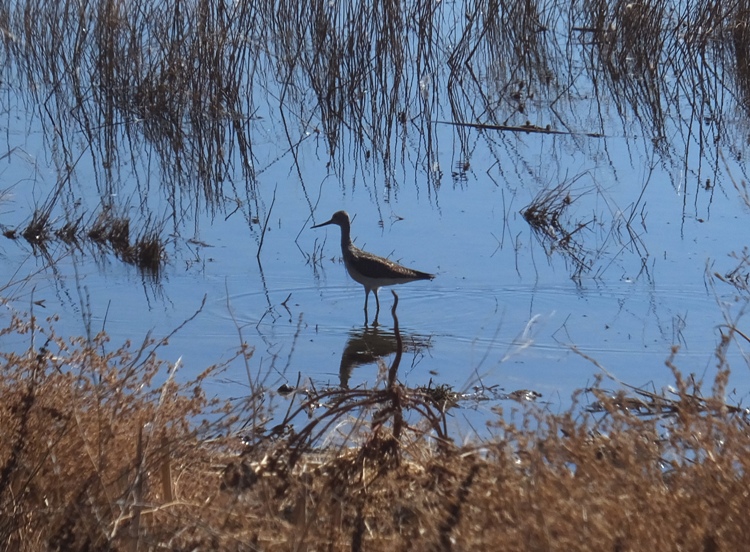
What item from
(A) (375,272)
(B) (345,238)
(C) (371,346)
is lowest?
(C) (371,346)

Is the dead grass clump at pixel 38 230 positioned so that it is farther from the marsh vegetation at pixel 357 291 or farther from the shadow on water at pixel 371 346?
the shadow on water at pixel 371 346

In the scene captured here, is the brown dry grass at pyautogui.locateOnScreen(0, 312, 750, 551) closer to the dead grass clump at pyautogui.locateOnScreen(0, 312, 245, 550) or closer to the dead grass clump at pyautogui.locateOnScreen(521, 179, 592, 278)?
the dead grass clump at pyautogui.locateOnScreen(0, 312, 245, 550)

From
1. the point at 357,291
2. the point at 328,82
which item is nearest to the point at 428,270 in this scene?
the point at 357,291

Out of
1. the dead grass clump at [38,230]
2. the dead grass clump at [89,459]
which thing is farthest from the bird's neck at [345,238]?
the dead grass clump at [89,459]

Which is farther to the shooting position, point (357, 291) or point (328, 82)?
point (328, 82)

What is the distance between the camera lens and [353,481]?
3385 millimetres

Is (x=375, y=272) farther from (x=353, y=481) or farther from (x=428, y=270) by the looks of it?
(x=353, y=481)

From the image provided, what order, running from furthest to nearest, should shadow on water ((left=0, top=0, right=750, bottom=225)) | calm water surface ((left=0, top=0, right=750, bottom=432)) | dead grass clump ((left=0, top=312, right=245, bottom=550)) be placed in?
shadow on water ((left=0, top=0, right=750, bottom=225))
calm water surface ((left=0, top=0, right=750, bottom=432))
dead grass clump ((left=0, top=312, right=245, bottom=550))

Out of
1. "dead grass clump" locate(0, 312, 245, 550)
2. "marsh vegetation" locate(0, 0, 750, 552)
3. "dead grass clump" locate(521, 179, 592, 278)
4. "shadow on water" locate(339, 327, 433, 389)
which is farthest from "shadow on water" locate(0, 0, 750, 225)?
"dead grass clump" locate(0, 312, 245, 550)

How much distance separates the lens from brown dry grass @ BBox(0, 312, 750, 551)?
2559 mm

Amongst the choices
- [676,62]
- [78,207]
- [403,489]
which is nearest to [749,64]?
[676,62]

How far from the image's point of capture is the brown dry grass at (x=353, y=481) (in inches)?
101

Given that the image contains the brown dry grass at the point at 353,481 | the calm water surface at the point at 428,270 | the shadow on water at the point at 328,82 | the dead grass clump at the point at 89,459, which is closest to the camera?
the brown dry grass at the point at 353,481

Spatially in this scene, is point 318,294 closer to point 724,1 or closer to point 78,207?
point 78,207
